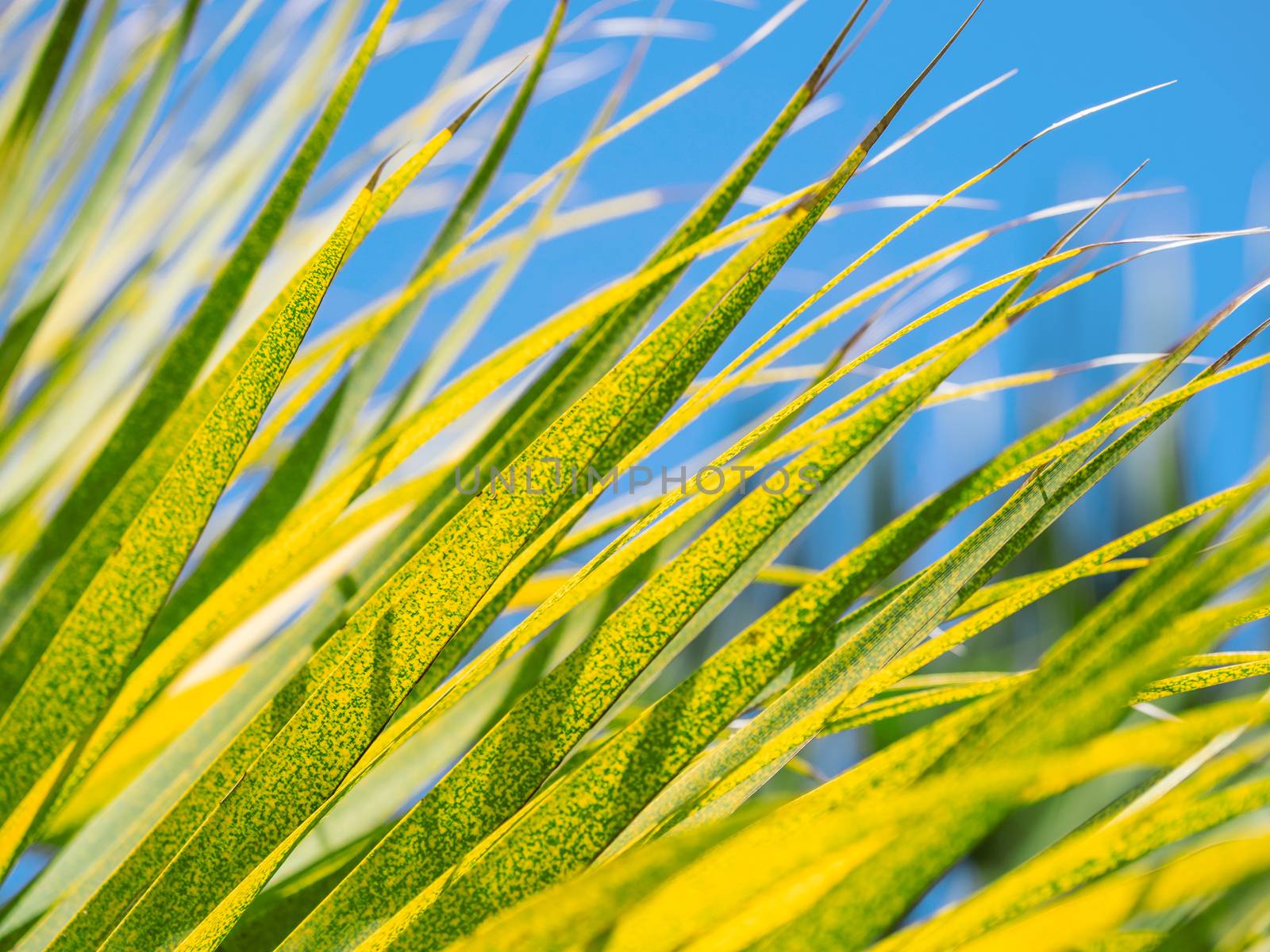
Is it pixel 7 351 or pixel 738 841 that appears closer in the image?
pixel 738 841

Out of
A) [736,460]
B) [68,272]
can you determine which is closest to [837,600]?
[736,460]

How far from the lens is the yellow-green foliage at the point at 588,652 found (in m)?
0.14

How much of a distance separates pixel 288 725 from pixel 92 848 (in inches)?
6.3

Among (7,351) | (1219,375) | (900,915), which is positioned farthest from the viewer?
(7,351)

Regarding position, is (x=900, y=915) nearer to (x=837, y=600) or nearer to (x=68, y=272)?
(x=837, y=600)

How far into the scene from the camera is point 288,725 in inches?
8.8

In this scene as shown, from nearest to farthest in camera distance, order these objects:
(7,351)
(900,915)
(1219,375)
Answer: (900,915)
(1219,375)
(7,351)

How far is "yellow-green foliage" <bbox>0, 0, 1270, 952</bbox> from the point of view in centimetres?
14

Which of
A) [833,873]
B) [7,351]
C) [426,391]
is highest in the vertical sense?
[7,351]

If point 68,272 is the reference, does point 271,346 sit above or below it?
below

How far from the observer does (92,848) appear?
318 mm

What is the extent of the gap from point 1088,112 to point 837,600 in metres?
0.20

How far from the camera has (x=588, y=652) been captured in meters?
0.22

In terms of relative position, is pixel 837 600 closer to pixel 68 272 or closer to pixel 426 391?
pixel 426 391
